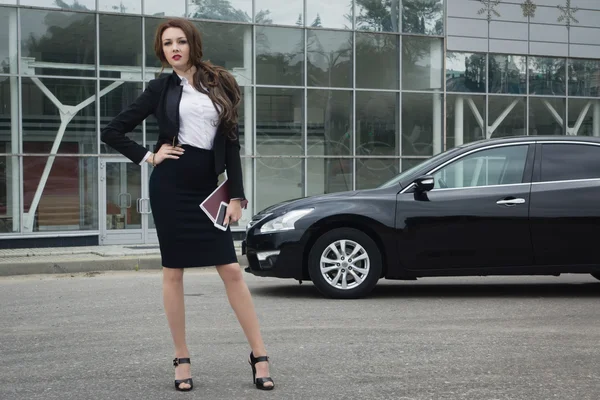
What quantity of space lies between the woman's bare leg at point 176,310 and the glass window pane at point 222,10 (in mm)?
16045

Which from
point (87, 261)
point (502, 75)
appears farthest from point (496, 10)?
point (87, 261)

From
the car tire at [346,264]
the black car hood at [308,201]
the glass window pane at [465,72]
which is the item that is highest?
the glass window pane at [465,72]

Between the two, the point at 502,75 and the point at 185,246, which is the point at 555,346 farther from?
the point at 502,75

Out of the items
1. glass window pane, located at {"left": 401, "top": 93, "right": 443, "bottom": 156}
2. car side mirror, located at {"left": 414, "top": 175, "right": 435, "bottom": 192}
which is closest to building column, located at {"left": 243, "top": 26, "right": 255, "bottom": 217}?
glass window pane, located at {"left": 401, "top": 93, "right": 443, "bottom": 156}

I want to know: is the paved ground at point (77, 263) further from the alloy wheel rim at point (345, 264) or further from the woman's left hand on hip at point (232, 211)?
the woman's left hand on hip at point (232, 211)

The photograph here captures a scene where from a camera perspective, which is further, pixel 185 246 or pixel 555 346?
pixel 555 346

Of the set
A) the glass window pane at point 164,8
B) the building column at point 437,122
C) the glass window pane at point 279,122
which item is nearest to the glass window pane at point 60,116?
the glass window pane at point 164,8

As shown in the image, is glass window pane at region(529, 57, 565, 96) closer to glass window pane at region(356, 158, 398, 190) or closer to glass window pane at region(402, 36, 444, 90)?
glass window pane at region(402, 36, 444, 90)

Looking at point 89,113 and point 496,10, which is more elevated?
point 496,10

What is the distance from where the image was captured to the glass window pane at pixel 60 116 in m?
18.6

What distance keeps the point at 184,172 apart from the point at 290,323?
9.01 feet

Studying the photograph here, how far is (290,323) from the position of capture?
7.13 meters

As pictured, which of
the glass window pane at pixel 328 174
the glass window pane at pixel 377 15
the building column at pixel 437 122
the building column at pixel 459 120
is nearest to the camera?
the glass window pane at pixel 328 174

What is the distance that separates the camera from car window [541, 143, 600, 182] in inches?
347
